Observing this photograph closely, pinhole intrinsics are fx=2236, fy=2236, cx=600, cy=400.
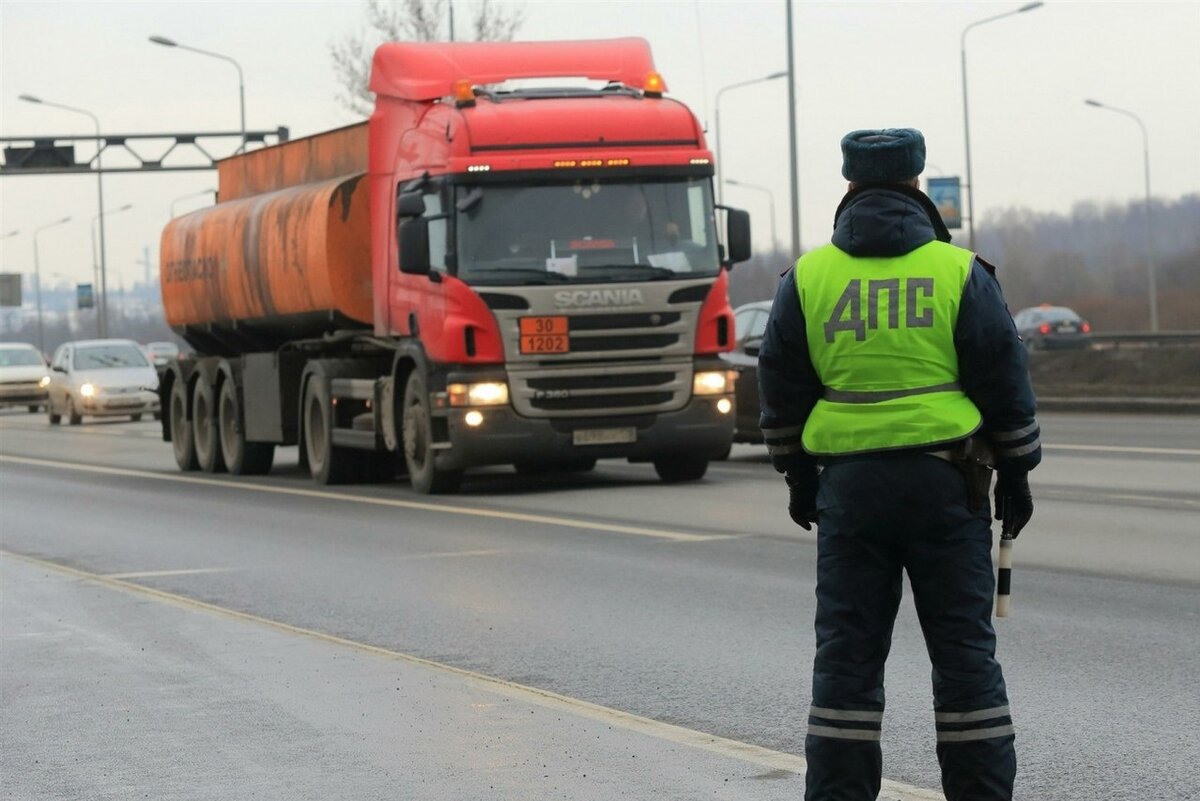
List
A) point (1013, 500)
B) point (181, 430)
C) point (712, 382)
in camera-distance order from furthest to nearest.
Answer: point (181, 430) → point (712, 382) → point (1013, 500)

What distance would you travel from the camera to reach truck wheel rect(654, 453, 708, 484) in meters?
20.1

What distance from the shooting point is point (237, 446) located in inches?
953

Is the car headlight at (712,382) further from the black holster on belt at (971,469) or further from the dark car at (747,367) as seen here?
the black holster on belt at (971,469)

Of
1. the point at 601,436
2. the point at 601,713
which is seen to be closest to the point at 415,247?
the point at 601,436

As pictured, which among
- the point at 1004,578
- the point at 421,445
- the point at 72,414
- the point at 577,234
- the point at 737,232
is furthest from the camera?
the point at 72,414

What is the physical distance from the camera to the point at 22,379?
53.6m

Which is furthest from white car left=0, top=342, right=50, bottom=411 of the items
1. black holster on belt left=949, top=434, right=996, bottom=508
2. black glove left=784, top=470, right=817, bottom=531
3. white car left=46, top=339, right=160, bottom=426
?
black holster on belt left=949, top=434, right=996, bottom=508

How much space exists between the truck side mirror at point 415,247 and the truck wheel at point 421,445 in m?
1.05

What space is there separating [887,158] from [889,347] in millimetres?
464

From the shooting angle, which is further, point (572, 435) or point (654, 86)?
point (654, 86)

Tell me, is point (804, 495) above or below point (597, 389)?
below

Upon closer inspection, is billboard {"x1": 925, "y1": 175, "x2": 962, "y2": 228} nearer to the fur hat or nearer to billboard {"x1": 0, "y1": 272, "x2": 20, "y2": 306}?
the fur hat

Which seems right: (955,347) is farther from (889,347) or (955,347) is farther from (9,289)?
(9,289)

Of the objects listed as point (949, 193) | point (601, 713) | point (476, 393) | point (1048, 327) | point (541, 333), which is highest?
point (949, 193)
